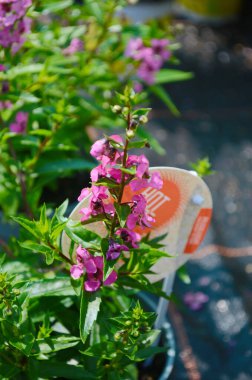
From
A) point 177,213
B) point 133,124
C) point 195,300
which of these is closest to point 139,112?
point 133,124

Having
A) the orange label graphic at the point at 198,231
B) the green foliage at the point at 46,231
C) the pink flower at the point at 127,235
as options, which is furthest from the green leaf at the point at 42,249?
the orange label graphic at the point at 198,231

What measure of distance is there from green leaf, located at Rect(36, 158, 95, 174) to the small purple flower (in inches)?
26.1

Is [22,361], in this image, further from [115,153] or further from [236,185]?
[236,185]

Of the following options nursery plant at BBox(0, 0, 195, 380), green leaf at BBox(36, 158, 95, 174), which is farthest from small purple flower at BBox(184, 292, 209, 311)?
green leaf at BBox(36, 158, 95, 174)

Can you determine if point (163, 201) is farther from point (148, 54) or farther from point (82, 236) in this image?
point (148, 54)

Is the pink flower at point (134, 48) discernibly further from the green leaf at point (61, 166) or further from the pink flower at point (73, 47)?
the green leaf at point (61, 166)

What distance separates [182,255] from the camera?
1261 mm

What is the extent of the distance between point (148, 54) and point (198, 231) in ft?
2.17

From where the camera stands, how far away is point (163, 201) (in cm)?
114

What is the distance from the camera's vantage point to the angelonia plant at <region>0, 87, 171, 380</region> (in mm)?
887

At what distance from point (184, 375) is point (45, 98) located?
2.69ft

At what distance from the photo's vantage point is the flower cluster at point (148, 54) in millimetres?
1718

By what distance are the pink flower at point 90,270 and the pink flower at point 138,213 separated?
0.30 ft

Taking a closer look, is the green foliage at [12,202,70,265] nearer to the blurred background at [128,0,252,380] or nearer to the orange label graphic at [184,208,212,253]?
the orange label graphic at [184,208,212,253]
